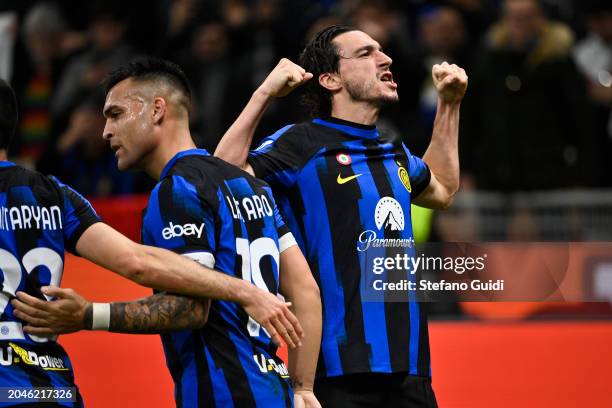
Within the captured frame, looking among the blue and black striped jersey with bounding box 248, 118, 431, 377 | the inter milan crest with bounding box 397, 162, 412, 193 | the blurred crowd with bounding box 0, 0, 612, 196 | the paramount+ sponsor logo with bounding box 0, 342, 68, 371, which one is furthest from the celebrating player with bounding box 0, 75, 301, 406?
the blurred crowd with bounding box 0, 0, 612, 196

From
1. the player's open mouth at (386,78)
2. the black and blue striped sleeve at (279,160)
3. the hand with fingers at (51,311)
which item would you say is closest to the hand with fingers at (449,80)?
the player's open mouth at (386,78)

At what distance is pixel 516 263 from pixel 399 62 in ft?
10.8

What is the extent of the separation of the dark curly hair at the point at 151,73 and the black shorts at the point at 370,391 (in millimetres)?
1354

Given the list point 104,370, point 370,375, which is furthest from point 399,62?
point 370,375

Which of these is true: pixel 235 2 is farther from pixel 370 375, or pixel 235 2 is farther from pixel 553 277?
pixel 370 375

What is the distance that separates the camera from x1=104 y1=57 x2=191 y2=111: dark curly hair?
15.6 ft

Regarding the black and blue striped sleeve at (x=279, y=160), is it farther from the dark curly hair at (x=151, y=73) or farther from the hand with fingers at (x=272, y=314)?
the hand with fingers at (x=272, y=314)

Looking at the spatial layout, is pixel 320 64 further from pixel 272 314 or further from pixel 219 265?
pixel 272 314

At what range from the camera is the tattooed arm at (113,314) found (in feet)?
13.6

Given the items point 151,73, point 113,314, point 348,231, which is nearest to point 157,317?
point 113,314

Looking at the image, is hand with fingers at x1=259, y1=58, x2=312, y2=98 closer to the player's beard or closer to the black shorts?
the player's beard

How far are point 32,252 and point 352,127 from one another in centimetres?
180

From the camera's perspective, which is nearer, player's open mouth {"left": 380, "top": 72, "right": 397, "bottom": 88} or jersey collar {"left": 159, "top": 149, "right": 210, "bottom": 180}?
jersey collar {"left": 159, "top": 149, "right": 210, "bottom": 180}

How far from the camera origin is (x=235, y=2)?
10719 millimetres
